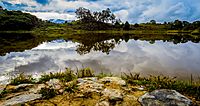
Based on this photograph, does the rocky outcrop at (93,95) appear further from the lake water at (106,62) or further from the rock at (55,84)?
the lake water at (106,62)

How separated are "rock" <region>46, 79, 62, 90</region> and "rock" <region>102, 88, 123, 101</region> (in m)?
1.49

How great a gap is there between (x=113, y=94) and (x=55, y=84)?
2.12 metres

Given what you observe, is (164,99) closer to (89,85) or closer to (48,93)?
(89,85)

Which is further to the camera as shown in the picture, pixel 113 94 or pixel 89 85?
pixel 89 85

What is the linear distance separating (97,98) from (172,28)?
111537 mm

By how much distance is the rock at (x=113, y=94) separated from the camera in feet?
22.1

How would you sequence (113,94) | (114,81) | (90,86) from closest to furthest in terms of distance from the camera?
(113,94) → (90,86) → (114,81)

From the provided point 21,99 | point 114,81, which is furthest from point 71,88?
point 114,81

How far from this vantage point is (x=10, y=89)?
26.0ft

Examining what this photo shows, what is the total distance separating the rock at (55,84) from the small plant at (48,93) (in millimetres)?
423

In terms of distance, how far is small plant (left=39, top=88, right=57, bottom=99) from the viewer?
699cm

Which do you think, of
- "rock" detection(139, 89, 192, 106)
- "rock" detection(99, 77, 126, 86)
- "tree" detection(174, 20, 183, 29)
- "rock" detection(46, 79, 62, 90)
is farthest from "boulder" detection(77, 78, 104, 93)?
"tree" detection(174, 20, 183, 29)

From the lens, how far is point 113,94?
701cm

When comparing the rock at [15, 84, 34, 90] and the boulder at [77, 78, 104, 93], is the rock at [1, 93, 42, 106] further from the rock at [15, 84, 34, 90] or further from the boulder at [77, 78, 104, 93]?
the boulder at [77, 78, 104, 93]
